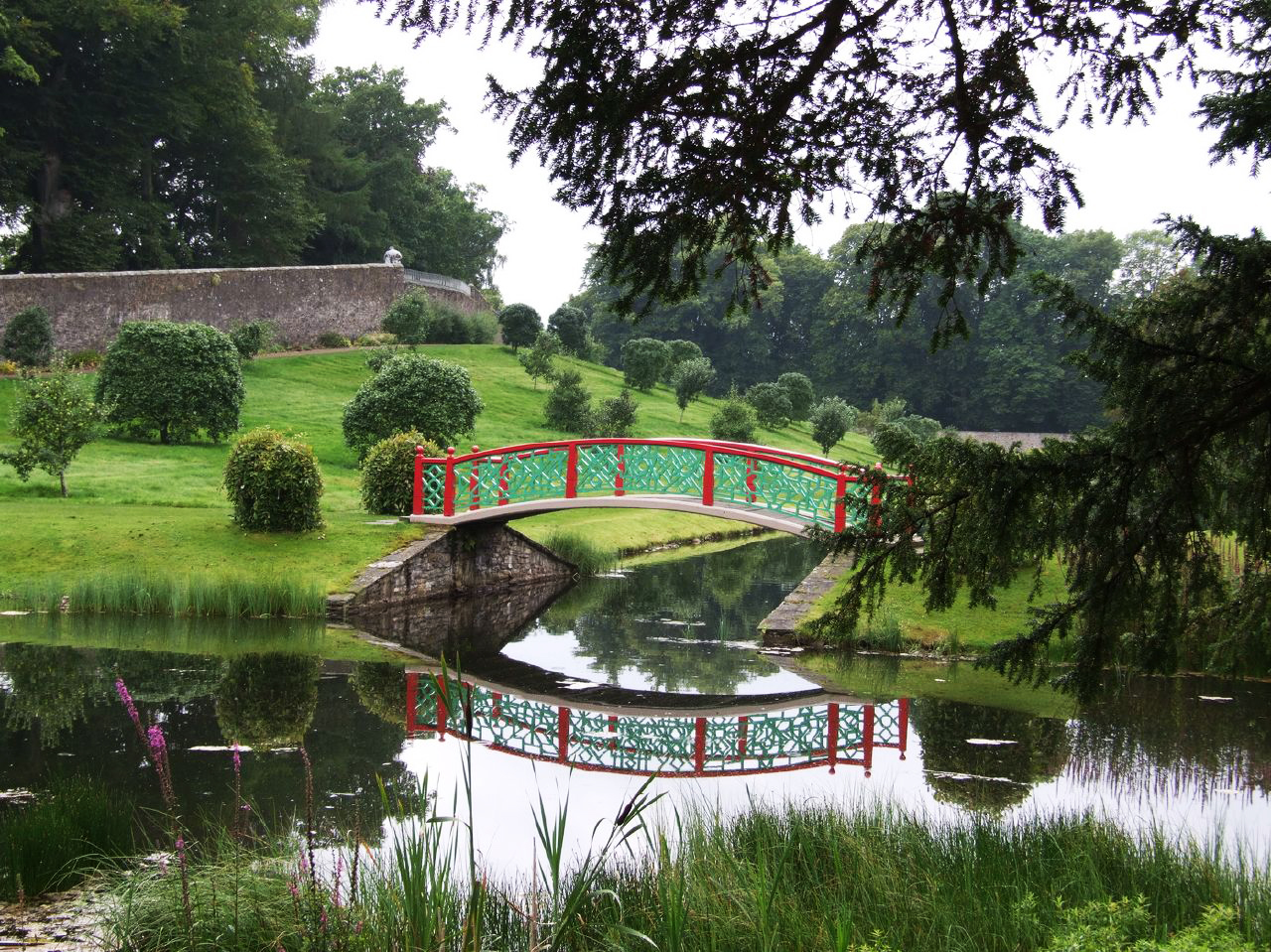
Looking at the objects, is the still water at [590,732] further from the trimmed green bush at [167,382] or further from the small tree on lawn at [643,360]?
the small tree on lawn at [643,360]

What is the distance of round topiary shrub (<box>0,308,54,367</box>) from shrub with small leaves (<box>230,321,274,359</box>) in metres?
4.48

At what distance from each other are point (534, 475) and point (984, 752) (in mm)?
9056

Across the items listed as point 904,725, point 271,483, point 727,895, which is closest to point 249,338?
point 271,483

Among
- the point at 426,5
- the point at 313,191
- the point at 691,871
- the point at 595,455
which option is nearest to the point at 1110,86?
the point at 426,5

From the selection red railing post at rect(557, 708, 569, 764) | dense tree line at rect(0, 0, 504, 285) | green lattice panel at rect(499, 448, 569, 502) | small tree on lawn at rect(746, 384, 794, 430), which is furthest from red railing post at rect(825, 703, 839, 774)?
small tree on lawn at rect(746, 384, 794, 430)

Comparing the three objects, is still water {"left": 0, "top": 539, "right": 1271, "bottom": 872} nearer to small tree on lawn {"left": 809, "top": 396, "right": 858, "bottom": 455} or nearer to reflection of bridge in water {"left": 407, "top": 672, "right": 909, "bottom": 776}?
reflection of bridge in water {"left": 407, "top": 672, "right": 909, "bottom": 776}

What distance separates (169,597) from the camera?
14.5 metres

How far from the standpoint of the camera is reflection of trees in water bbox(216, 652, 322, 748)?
9.18 m

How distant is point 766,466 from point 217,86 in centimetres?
2915

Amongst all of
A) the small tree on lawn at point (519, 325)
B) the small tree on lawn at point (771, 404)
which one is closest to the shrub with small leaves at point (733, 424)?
the small tree on lawn at point (771, 404)

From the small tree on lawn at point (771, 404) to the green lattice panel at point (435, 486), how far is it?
2416 cm

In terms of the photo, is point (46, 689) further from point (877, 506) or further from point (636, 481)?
point (636, 481)

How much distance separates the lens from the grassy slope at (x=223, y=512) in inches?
607

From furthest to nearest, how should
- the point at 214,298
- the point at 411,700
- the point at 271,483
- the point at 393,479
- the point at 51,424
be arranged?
the point at 214,298
the point at 393,479
the point at 51,424
the point at 271,483
the point at 411,700
